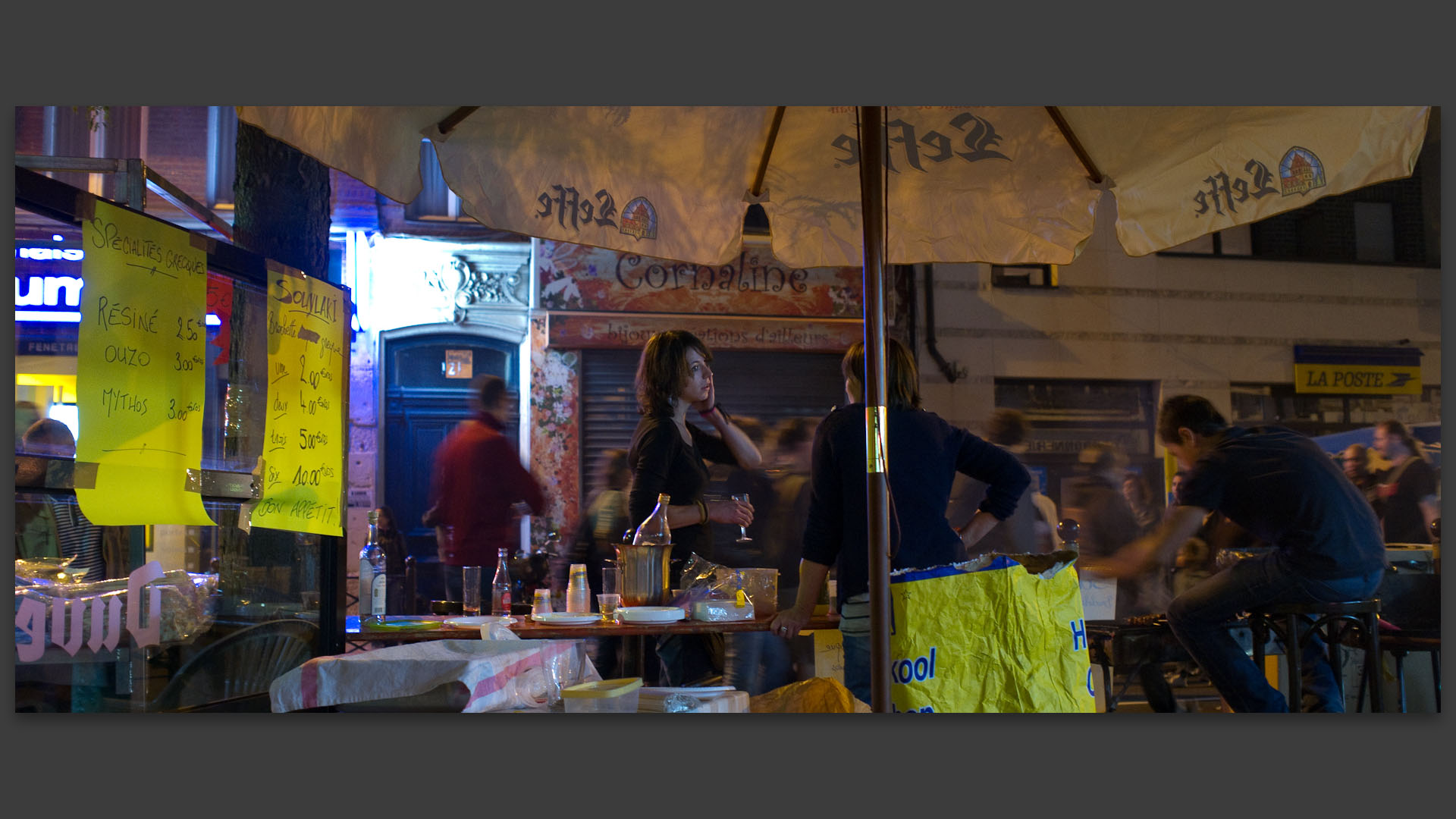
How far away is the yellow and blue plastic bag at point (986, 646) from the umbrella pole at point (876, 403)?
0.07 m

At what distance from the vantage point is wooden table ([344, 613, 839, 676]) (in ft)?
12.8

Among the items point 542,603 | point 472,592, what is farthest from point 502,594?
point 542,603

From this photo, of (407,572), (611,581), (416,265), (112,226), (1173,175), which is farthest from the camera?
(416,265)

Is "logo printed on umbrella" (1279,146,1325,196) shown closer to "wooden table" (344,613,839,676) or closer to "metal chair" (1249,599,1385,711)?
"metal chair" (1249,599,1385,711)

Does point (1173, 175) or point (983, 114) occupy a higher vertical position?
point (983, 114)

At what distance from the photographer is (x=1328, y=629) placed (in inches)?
186

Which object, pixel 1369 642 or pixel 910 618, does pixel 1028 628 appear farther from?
pixel 1369 642

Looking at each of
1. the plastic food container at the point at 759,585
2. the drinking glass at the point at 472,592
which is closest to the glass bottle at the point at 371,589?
the drinking glass at the point at 472,592

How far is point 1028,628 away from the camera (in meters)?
3.10

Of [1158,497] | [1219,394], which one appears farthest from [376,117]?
[1219,394]

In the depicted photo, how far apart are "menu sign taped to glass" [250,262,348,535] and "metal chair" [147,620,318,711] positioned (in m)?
0.33

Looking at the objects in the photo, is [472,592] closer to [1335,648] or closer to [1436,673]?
[1335,648]

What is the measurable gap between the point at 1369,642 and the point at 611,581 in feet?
10.6

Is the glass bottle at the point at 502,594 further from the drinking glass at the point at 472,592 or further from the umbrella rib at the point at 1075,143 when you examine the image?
the umbrella rib at the point at 1075,143
